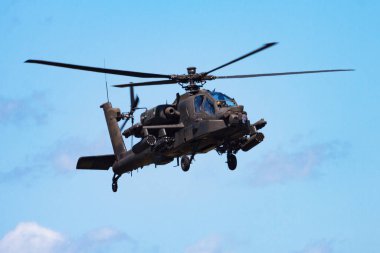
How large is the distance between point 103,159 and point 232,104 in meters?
9.02

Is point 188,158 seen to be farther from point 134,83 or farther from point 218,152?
point 134,83

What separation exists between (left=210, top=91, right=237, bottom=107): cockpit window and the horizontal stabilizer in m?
8.06

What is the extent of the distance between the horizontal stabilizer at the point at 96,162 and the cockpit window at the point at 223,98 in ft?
26.4

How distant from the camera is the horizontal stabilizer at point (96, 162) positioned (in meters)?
46.6

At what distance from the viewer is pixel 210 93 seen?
41125mm

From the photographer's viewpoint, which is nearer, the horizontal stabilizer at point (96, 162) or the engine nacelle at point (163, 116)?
the engine nacelle at point (163, 116)

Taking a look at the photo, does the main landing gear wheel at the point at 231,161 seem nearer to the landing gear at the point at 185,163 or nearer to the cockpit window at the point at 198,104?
the landing gear at the point at 185,163

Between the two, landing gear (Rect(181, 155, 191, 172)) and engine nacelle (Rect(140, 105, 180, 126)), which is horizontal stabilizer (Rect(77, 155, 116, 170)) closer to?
engine nacelle (Rect(140, 105, 180, 126))

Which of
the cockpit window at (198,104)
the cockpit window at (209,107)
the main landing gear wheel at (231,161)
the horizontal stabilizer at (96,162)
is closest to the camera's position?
the cockpit window at (209,107)

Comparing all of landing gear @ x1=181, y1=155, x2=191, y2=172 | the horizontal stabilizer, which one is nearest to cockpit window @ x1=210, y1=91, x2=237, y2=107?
landing gear @ x1=181, y1=155, x2=191, y2=172

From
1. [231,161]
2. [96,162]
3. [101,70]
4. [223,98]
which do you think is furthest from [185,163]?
[96,162]

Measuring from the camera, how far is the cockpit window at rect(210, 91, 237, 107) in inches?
1600

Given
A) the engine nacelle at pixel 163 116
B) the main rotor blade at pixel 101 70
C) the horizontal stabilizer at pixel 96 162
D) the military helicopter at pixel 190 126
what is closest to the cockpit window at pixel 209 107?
the military helicopter at pixel 190 126

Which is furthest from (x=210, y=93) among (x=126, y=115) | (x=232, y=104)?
(x=126, y=115)
